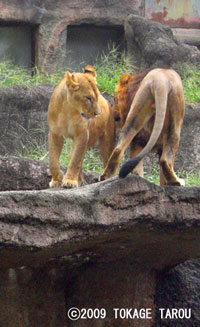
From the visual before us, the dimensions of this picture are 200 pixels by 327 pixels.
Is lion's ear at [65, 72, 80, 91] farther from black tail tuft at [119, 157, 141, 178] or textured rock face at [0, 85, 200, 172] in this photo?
textured rock face at [0, 85, 200, 172]

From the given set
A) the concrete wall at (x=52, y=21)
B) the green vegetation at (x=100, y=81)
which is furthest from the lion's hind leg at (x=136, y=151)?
the concrete wall at (x=52, y=21)

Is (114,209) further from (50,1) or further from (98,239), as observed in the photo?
(50,1)

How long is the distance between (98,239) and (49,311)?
29.4 inches

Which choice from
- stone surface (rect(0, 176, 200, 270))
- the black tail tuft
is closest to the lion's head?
stone surface (rect(0, 176, 200, 270))

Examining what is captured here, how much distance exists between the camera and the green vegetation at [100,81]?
26.7 ft

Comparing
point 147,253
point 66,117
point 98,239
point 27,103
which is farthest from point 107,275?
point 27,103

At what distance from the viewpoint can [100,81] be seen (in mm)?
9234

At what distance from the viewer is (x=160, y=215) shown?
468cm

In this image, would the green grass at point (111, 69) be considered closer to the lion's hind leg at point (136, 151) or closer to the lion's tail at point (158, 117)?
the lion's hind leg at point (136, 151)

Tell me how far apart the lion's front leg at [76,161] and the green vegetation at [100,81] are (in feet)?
7.92

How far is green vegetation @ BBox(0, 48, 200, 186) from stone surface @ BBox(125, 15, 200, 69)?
5.1 inches

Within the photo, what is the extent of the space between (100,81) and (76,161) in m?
3.97

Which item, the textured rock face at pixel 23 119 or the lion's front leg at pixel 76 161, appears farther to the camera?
the textured rock face at pixel 23 119

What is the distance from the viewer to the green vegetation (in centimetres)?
815
